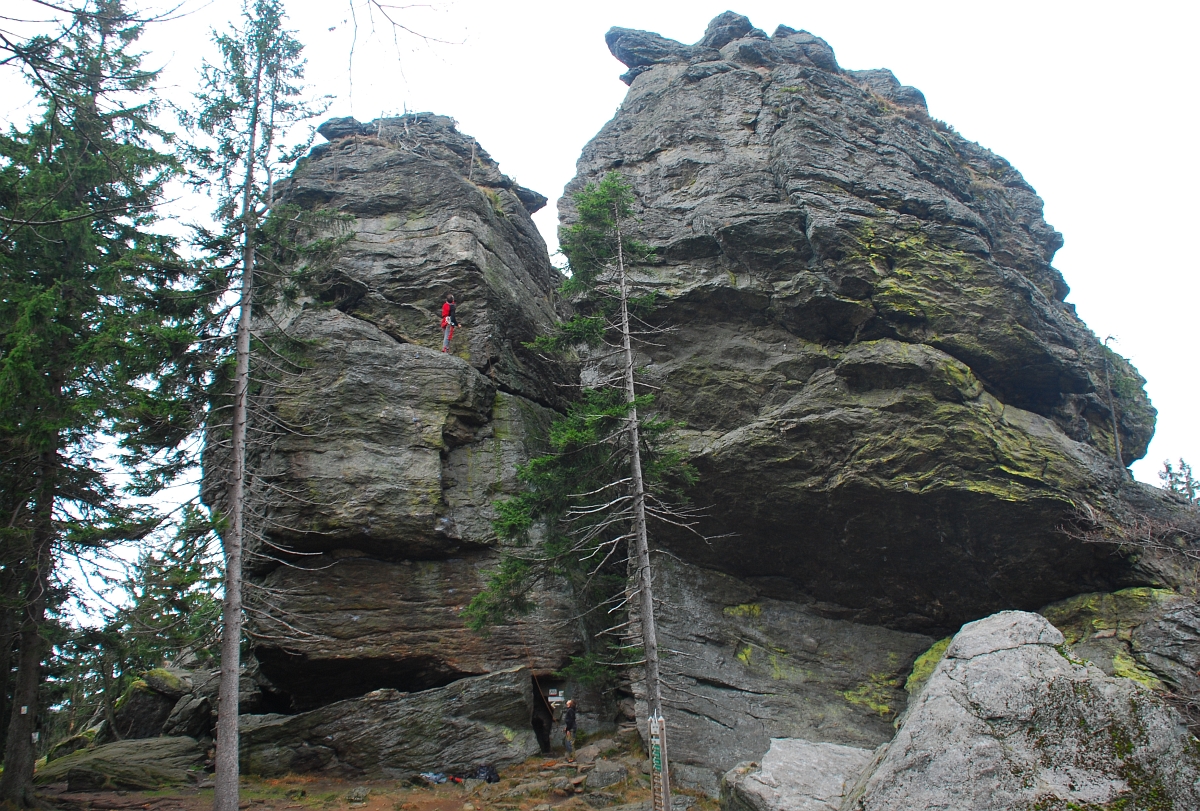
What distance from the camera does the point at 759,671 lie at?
15242mm

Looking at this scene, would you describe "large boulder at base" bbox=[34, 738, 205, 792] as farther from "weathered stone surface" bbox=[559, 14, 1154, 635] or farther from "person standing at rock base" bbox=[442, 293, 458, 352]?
"weathered stone surface" bbox=[559, 14, 1154, 635]

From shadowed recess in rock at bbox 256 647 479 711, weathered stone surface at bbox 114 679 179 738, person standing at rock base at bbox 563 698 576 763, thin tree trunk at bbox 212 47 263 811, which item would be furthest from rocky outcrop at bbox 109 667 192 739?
person standing at rock base at bbox 563 698 576 763

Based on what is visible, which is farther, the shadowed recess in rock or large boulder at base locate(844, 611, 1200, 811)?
the shadowed recess in rock

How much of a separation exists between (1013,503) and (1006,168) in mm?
16832

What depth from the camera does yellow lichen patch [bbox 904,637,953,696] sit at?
1473 centimetres

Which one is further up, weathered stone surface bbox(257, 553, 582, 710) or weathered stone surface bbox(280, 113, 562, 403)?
weathered stone surface bbox(280, 113, 562, 403)

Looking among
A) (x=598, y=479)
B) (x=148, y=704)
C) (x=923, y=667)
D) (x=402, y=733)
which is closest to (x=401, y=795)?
(x=402, y=733)

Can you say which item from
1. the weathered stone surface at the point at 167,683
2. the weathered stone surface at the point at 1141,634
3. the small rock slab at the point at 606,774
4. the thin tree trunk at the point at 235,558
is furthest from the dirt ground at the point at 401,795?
the weathered stone surface at the point at 1141,634

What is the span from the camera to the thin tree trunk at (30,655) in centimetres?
1211

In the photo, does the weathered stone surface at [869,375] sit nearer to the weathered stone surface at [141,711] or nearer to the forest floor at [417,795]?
the forest floor at [417,795]

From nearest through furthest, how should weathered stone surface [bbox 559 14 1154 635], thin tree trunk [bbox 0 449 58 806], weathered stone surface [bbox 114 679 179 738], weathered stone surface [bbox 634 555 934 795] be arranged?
thin tree trunk [bbox 0 449 58 806]
weathered stone surface [bbox 634 555 934 795]
weathered stone surface [bbox 559 14 1154 635]
weathered stone surface [bbox 114 679 179 738]

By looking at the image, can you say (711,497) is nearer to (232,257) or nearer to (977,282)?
(977,282)

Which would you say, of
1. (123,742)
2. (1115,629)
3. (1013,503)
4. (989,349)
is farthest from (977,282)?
(123,742)

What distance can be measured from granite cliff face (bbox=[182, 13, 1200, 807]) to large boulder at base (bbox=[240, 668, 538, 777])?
47mm
